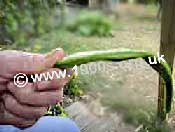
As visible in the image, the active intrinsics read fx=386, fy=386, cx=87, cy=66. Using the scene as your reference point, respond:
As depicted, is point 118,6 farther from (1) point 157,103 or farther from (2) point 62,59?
(1) point 157,103

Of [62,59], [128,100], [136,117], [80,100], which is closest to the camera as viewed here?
[62,59]

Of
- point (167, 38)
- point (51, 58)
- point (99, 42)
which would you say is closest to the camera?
point (51, 58)

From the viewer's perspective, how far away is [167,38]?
→ 0.97m

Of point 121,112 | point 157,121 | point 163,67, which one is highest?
point 163,67

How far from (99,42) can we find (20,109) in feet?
0.81

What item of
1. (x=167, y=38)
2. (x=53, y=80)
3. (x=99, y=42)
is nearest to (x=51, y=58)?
(x=53, y=80)

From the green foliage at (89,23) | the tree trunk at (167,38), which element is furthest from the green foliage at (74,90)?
the green foliage at (89,23)

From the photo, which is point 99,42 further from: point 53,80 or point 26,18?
point 53,80

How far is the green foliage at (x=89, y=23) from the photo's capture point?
0.49 m

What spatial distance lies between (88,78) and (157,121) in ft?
0.85

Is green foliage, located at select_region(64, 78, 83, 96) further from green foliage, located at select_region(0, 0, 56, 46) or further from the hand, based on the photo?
the hand

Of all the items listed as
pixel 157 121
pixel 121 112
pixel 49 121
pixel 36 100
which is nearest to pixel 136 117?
pixel 121 112

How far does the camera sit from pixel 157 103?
1015mm

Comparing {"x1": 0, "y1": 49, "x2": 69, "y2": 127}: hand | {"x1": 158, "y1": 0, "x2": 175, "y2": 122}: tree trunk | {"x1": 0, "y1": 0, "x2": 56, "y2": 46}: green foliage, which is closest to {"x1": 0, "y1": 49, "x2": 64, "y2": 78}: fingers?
{"x1": 0, "y1": 49, "x2": 69, "y2": 127}: hand
